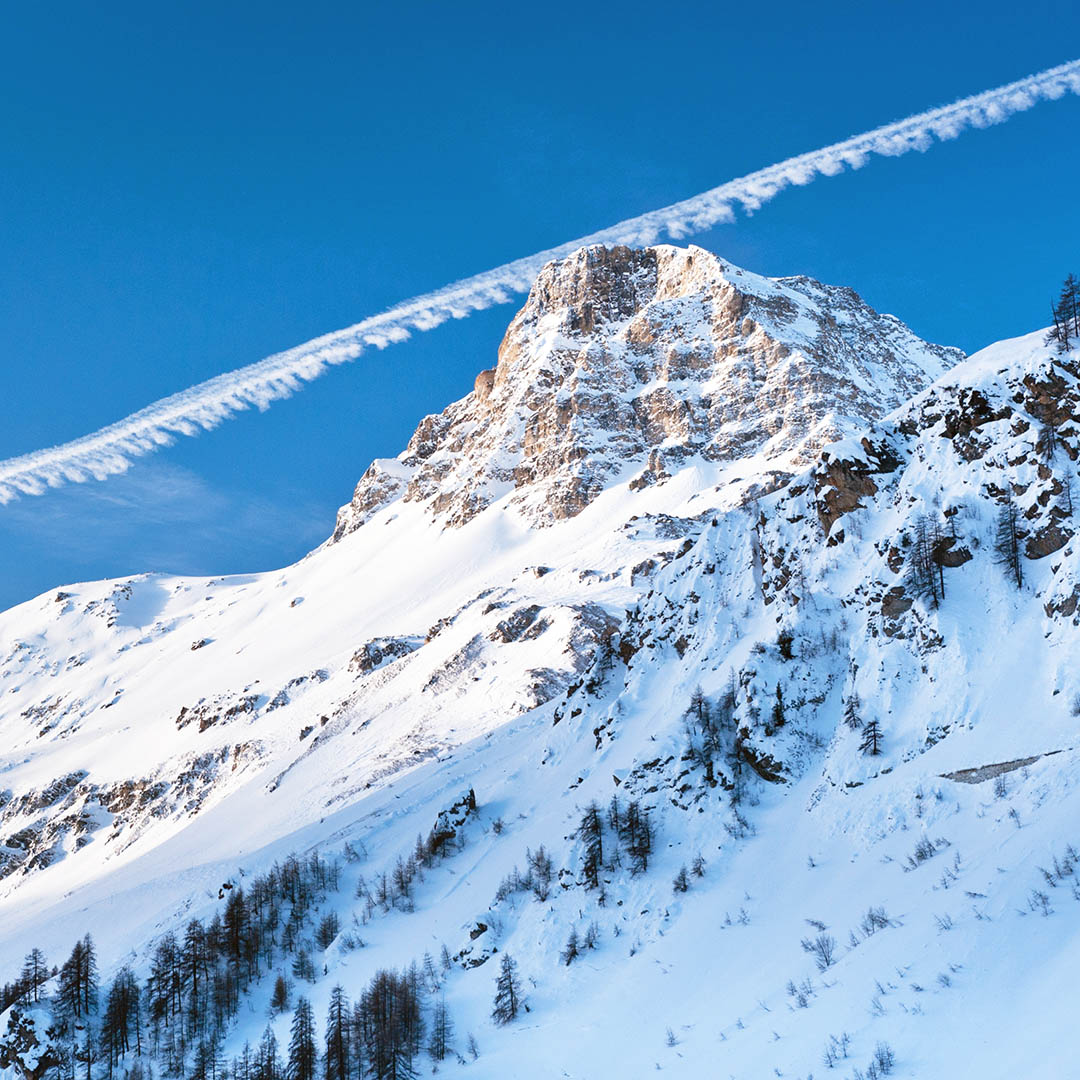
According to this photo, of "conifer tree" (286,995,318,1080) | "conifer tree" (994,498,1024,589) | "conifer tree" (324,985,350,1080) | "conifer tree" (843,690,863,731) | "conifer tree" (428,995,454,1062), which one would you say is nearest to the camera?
"conifer tree" (428,995,454,1062)

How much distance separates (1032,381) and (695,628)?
24500 mm

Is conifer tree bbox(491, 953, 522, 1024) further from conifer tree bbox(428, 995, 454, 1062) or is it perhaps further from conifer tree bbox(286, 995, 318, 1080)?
conifer tree bbox(286, 995, 318, 1080)

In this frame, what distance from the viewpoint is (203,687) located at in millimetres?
156125

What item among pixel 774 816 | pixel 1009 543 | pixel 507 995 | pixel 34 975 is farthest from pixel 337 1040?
pixel 1009 543

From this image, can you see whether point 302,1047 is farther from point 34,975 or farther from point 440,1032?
point 34,975

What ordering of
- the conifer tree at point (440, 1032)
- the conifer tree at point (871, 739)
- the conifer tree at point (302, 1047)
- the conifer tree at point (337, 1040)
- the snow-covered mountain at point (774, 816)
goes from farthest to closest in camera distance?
the conifer tree at point (302, 1047) → the conifer tree at point (871, 739) → the conifer tree at point (337, 1040) → the conifer tree at point (440, 1032) → the snow-covered mountain at point (774, 816)

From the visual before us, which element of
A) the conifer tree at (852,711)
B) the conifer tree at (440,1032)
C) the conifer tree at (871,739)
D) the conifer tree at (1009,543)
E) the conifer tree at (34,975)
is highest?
the conifer tree at (1009,543)

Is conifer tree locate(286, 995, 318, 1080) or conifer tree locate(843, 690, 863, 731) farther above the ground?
conifer tree locate(843, 690, 863, 731)

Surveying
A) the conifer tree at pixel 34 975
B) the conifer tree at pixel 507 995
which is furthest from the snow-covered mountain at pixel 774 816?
the conifer tree at pixel 34 975

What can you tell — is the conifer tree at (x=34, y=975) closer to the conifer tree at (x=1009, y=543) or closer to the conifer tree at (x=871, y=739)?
the conifer tree at (x=871, y=739)

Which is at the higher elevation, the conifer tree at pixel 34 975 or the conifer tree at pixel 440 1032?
the conifer tree at pixel 34 975

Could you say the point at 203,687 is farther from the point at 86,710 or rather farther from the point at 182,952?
the point at 182,952

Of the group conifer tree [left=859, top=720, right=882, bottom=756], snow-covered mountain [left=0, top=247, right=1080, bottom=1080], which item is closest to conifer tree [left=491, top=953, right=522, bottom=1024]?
snow-covered mountain [left=0, top=247, right=1080, bottom=1080]

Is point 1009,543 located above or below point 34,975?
above
